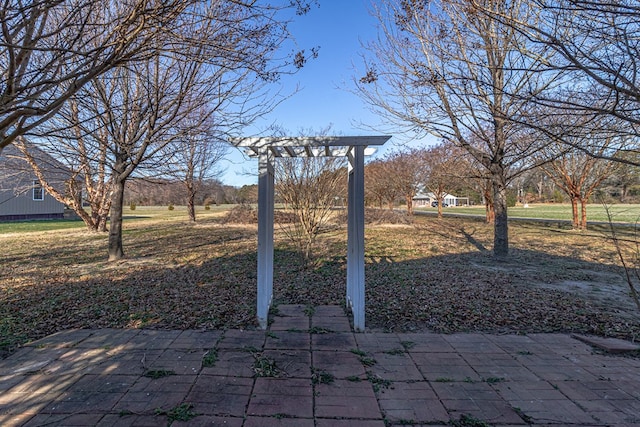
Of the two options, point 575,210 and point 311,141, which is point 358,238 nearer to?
point 311,141

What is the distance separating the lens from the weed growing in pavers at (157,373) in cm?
240

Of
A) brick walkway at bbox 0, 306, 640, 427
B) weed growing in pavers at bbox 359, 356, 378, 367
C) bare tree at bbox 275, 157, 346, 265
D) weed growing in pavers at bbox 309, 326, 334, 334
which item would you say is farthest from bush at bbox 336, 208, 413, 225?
weed growing in pavers at bbox 359, 356, 378, 367

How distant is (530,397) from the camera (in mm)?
2197

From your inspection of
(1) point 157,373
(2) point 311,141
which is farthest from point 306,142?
(1) point 157,373

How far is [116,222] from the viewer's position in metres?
7.26

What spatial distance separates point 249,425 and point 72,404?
1.16 meters

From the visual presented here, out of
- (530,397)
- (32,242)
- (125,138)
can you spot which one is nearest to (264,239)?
(530,397)

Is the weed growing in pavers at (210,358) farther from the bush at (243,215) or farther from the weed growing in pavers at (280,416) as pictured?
the bush at (243,215)

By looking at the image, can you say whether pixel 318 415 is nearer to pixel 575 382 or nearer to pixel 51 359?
pixel 575 382

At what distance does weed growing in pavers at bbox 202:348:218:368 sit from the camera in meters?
2.59

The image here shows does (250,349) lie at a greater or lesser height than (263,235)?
lesser

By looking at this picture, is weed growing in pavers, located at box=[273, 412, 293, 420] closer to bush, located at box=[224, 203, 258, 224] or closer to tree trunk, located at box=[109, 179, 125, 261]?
tree trunk, located at box=[109, 179, 125, 261]

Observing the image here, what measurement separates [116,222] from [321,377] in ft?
21.9

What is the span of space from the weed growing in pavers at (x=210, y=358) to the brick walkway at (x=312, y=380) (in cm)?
2
